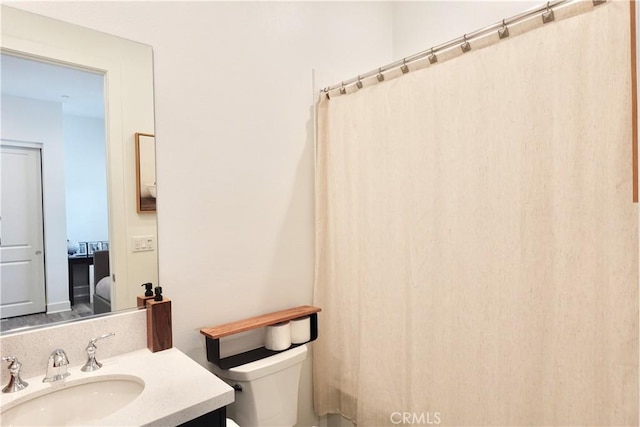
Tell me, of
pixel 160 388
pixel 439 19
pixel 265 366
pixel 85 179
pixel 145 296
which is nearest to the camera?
pixel 160 388

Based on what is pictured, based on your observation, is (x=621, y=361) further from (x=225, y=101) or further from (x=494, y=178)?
(x=225, y=101)

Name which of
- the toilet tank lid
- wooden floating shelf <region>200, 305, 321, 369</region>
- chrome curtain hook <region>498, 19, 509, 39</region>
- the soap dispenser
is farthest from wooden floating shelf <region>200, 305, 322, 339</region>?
chrome curtain hook <region>498, 19, 509, 39</region>

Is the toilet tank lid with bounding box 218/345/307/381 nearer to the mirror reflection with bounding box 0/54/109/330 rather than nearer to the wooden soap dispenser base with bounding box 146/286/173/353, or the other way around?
the wooden soap dispenser base with bounding box 146/286/173/353

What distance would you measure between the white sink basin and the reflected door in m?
0.28

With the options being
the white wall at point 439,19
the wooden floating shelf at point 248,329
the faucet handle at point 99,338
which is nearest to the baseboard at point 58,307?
the faucet handle at point 99,338

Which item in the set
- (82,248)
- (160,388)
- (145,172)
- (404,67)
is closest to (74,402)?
(160,388)

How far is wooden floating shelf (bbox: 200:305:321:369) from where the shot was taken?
151 cm

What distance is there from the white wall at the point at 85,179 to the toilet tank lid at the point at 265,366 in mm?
738

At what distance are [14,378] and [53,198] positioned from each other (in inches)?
22.1

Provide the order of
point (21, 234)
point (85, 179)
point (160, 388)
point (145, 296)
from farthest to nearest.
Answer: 1. point (145, 296)
2. point (85, 179)
3. point (21, 234)
4. point (160, 388)

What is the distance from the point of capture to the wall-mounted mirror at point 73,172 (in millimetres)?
1161

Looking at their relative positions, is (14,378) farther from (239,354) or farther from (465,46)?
(465,46)

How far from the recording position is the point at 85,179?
1283mm

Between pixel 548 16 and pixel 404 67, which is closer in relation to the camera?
pixel 548 16
